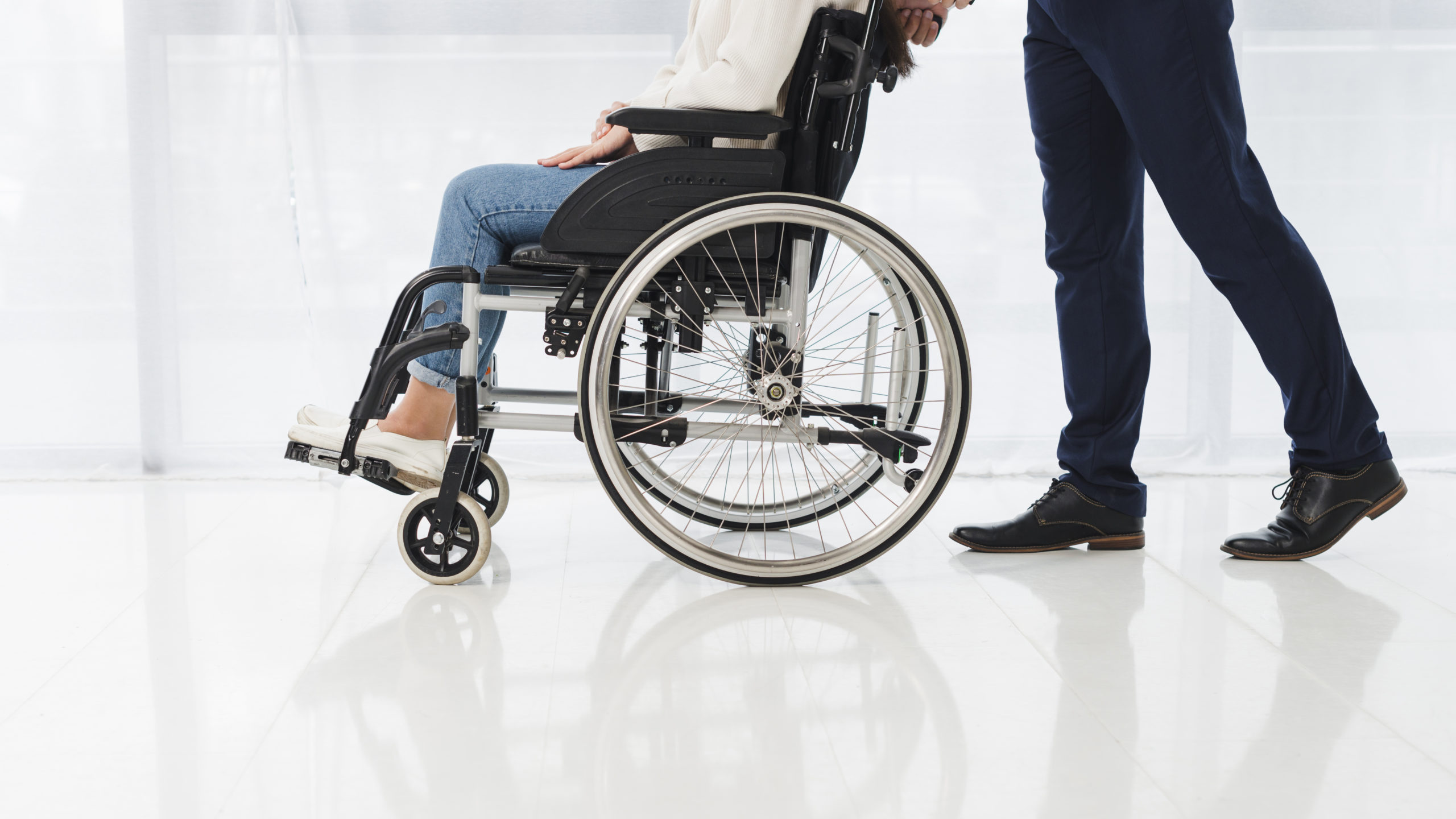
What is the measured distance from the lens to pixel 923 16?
1.48m

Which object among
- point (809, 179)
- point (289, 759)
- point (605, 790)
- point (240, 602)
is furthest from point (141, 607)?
point (809, 179)

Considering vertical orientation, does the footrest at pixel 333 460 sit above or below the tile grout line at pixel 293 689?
above

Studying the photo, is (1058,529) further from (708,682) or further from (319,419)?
(319,419)

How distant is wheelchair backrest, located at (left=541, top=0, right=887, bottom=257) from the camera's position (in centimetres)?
135

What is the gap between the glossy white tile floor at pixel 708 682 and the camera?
97cm

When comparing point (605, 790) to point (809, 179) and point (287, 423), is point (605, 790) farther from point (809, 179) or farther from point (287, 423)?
point (287, 423)

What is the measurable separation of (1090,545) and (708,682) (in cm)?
79

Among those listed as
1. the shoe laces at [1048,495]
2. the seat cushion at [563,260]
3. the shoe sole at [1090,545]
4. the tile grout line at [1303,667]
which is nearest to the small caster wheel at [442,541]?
the seat cushion at [563,260]

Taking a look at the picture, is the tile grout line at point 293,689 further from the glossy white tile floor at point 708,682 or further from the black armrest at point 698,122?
the black armrest at point 698,122

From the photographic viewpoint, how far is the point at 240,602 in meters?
1.47

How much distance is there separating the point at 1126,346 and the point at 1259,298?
203mm

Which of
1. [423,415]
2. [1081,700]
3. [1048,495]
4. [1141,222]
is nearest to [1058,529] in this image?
[1048,495]

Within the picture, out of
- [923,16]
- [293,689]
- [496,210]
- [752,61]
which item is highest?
[923,16]

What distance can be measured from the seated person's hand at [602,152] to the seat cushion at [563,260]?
6.3 inches
